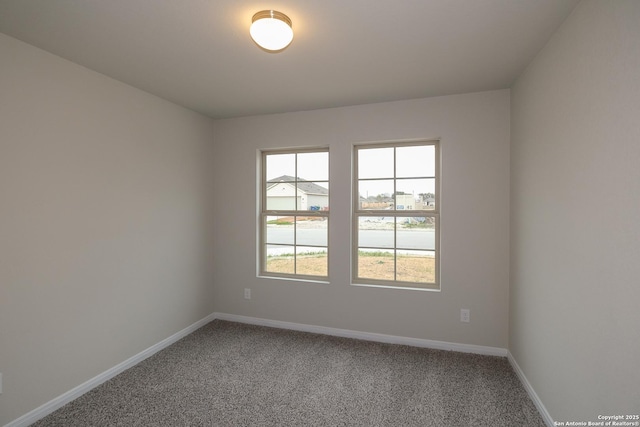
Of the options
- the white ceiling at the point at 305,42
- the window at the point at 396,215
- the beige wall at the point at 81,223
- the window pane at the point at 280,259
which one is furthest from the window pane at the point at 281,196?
the white ceiling at the point at 305,42

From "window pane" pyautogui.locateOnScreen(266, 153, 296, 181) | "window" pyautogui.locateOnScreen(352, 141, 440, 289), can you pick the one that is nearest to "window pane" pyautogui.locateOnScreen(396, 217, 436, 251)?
"window" pyautogui.locateOnScreen(352, 141, 440, 289)

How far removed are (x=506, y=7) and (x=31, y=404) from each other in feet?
12.7

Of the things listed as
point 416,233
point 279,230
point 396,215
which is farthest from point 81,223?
point 416,233

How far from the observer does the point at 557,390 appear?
188cm

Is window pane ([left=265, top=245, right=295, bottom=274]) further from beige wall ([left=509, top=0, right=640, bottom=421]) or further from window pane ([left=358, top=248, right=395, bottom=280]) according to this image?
beige wall ([left=509, top=0, right=640, bottom=421])

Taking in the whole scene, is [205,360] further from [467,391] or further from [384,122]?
[384,122]

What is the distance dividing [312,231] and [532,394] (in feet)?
8.01

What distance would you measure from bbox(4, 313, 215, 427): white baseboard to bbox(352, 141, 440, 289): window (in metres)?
2.09

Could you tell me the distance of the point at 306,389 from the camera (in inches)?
94.9

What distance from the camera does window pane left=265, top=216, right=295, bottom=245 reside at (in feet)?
12.3

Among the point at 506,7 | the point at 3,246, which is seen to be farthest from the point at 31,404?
the point at 506,7

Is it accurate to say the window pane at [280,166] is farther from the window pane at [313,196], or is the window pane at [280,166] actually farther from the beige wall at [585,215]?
the beige wall at [585,215]

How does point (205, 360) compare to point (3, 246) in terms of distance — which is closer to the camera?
point (3, 246)

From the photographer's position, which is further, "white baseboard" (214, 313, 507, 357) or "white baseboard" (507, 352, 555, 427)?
"white baseboard" (214, 313, 507, 357)
